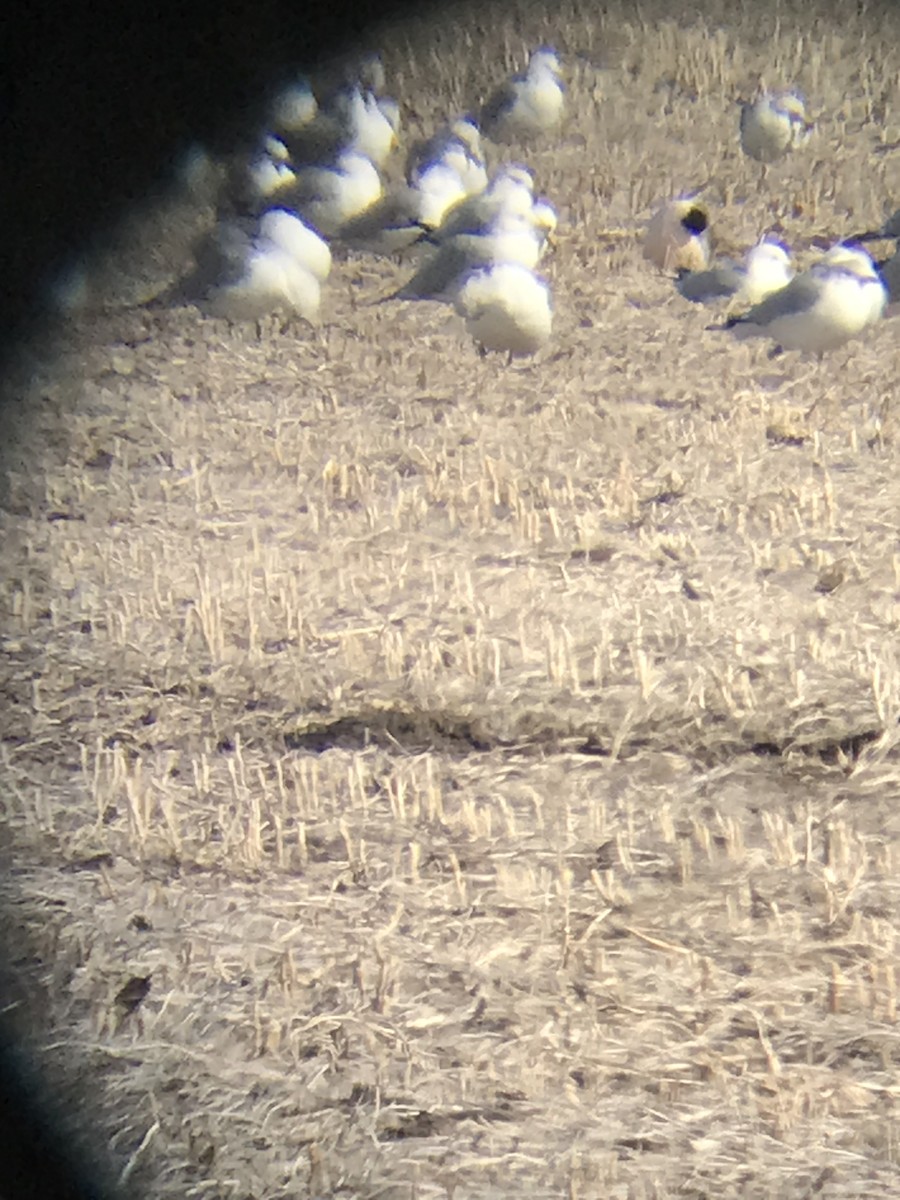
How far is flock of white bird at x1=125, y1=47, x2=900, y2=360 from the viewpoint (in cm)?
231

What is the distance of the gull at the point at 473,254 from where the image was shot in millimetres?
2406

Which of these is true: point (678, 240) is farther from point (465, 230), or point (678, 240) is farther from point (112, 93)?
point (112, 93)

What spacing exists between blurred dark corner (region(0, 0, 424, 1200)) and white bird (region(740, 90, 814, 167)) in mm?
989

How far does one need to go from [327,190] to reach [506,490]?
118 cm

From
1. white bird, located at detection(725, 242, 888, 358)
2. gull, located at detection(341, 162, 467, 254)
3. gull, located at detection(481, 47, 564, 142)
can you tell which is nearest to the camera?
white bird, located at detection(725, 242, 888, 358)

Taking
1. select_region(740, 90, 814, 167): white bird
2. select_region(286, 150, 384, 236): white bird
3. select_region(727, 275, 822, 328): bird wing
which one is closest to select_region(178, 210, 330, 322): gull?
select_region(286, 150, 384, 236): white bird

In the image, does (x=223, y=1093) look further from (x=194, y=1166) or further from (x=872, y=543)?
(x=872, y=543)

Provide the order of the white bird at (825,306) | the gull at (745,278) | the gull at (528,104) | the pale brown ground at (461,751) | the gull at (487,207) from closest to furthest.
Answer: the pale brown ground at (461,751) → the white bird at (825,306) → the gull at (745,278) → the gull at (487,207) → the gull at (528,104)

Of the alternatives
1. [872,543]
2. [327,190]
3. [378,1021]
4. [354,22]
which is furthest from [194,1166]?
[354,22]

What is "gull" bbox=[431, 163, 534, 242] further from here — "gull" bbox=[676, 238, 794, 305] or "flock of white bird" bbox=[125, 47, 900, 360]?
"gull" bbox=[676, 238, 794, 305]

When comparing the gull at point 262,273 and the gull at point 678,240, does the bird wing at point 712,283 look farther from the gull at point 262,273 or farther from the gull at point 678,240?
the gull at point 262,273

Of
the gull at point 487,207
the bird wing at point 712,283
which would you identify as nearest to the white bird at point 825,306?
the bird wing at point 712,283

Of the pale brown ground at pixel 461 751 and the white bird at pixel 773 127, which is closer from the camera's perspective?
the pale brown ground at pixel 461 751

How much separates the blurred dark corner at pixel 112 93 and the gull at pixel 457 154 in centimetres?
31
